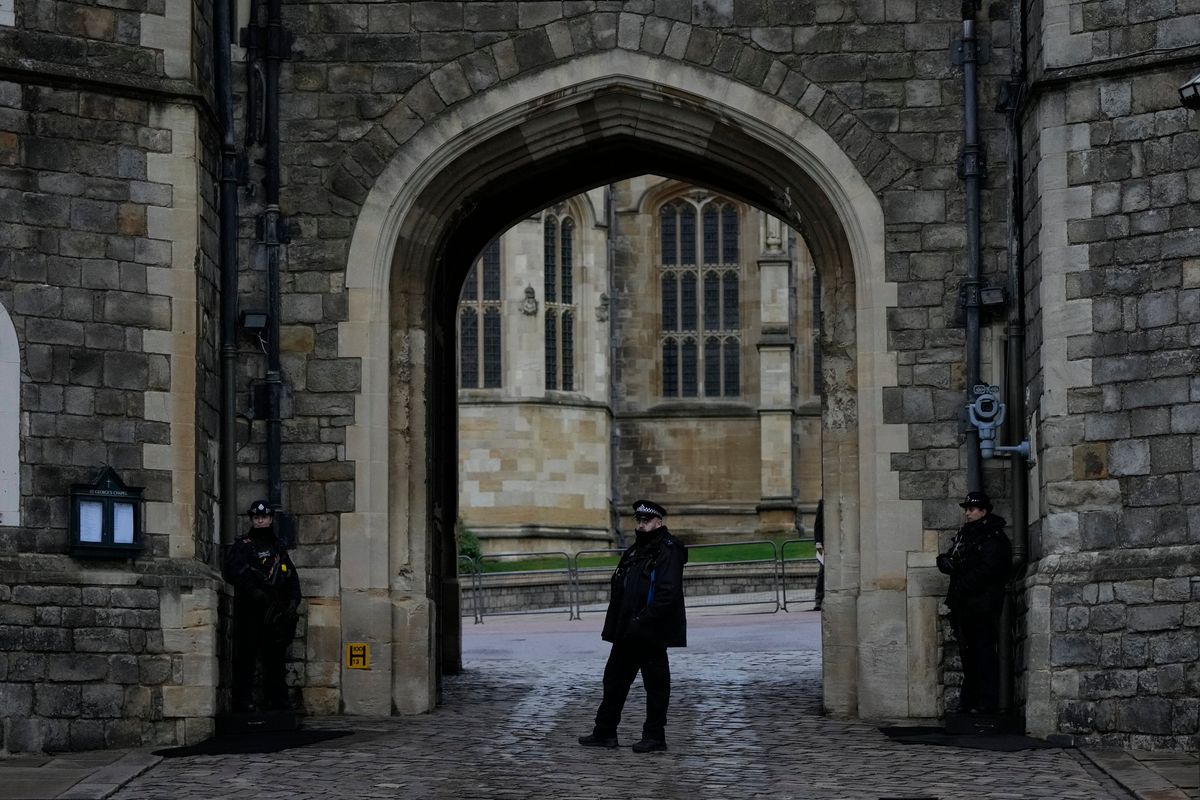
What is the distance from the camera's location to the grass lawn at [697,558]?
3500 cm

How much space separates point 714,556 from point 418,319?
19900mm

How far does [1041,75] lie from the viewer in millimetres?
14609

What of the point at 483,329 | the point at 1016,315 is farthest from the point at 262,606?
the point at 483,329

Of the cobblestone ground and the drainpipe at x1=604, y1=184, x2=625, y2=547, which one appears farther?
the drainpipe at x1=604, y1=184, x2=625, y2=547

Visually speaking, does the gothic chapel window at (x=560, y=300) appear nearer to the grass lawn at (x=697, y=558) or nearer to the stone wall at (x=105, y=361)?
the grass lawn at (x=697, y=558)

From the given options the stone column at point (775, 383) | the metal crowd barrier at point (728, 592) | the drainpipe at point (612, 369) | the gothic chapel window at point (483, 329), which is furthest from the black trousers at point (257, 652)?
the stone column at point (775, 383)

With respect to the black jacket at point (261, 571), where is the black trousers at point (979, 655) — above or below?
below

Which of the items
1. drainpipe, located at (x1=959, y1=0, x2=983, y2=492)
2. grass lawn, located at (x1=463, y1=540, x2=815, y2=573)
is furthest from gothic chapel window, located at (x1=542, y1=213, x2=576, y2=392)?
drainpipe, located at (x1=959, y1=0, x2=983, y2=492)

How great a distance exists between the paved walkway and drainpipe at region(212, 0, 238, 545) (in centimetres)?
163

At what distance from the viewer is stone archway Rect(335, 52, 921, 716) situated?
51.7 feet

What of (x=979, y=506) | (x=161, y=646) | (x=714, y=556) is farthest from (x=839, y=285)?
(x=714, y=556)

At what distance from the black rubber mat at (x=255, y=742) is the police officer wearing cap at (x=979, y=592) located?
3.87 meters

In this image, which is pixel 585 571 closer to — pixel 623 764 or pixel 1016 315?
pixel 1016 315

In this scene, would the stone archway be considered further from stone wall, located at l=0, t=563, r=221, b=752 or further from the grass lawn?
the grass lawn
